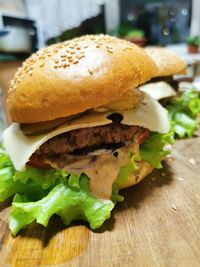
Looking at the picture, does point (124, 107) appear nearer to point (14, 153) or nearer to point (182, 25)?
point (14, 153)

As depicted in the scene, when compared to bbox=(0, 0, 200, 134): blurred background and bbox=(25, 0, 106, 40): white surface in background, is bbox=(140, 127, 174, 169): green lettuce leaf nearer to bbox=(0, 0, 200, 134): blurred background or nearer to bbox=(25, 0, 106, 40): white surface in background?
bbox=(0, 0, 200, 134): blurred background

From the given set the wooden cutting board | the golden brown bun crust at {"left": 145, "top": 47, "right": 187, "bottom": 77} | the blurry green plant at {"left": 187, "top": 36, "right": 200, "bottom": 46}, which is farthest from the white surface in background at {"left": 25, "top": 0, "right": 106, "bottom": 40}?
the wooden cutting board

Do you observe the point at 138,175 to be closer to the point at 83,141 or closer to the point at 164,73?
the point at 83,141

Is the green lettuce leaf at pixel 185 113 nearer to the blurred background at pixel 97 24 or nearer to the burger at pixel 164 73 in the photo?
the burger at pixel 164 73

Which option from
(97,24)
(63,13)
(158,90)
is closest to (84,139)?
(158,90)

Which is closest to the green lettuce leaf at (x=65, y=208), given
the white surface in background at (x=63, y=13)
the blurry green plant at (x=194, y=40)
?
the white surface in background at (x=63, y=13)

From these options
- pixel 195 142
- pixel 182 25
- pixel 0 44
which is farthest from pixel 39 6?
pixel 195 142
